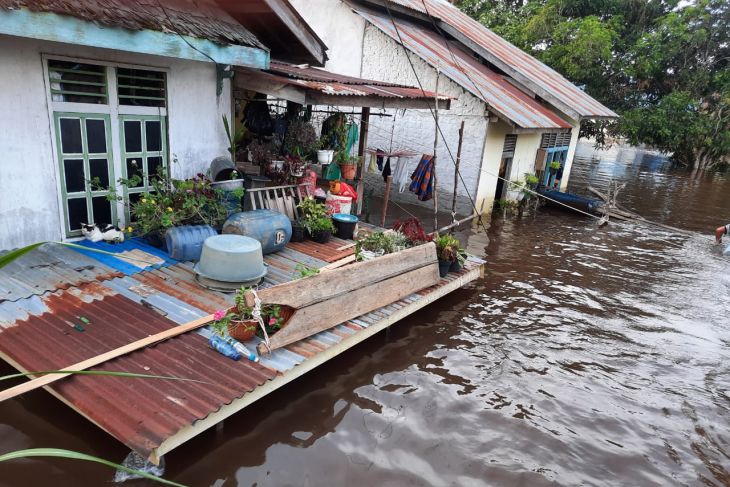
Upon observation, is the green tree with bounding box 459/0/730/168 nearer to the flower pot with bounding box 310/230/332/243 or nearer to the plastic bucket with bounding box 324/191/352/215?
the plastic bucket with bounding box 324/191/352/215

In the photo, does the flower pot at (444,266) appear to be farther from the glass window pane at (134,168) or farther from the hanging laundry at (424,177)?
the glass window pane at (134,168)

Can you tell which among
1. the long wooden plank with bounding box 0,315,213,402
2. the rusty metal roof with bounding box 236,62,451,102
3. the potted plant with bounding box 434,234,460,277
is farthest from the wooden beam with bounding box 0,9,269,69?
the potted plant with bounding box 434,234,460,277

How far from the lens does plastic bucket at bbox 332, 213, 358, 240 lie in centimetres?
847

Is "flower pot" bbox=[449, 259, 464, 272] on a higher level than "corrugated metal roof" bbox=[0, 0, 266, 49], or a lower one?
lower

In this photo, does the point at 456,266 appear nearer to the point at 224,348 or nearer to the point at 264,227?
the point at 264,227

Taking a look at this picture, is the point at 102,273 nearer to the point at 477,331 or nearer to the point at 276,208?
the point at 276,208

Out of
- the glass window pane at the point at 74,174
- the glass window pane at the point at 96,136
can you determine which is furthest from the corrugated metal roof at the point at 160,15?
the glass window pane at the point at 74,174

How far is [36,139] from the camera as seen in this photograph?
600 cm

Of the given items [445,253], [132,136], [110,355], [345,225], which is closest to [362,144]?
[345,225]

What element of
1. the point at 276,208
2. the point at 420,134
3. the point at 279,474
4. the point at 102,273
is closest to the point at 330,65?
the point at 420,134

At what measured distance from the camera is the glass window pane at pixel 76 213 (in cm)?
659

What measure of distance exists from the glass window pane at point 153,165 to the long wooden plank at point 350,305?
3.85 metres

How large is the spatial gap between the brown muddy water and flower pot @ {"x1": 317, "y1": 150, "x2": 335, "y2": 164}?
3.65 meters

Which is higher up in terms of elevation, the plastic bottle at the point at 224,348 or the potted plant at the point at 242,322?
the potted plant at the point at 242,322
